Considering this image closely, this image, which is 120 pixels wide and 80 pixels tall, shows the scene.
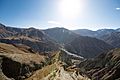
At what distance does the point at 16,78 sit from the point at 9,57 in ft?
55.7

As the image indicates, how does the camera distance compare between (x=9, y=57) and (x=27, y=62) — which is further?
(x=27, y=62)

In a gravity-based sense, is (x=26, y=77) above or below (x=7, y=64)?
below

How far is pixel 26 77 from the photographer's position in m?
101

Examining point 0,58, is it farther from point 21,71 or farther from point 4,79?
point 4,79

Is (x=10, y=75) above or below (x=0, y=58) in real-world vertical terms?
below

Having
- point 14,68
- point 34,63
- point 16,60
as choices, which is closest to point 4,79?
point 14,68

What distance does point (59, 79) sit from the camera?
72.1 metres

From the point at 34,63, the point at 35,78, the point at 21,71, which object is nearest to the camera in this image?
the point at 35,78

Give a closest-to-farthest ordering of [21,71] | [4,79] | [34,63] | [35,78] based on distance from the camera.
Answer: [4,79] → [35,78] → [21,71] → [34,63]

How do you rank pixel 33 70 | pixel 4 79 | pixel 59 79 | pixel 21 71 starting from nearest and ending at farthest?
pixel 59 79
pixel 4 79
pixel 21 71
pixel 33 70

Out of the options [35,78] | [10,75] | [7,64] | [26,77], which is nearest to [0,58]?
[7,64]

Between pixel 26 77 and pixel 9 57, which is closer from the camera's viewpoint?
pixel 26 77

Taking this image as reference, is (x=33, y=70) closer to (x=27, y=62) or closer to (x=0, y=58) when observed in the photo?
(x=27, y=62)

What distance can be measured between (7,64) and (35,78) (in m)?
22.1
